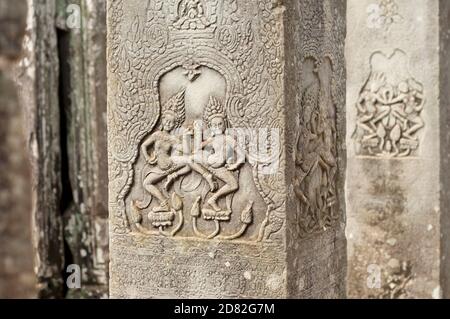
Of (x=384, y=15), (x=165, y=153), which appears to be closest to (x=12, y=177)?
(x=165, y=153)

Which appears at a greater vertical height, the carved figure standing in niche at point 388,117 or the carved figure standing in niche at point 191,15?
the carved figure standing in niche at point 191,15

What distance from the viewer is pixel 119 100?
3.35 metres

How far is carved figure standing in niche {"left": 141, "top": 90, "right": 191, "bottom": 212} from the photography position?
3.23m

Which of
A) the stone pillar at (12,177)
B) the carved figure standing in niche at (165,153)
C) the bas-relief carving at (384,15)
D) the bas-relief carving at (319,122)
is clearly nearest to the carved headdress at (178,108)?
the carved figure standing in niche at (165,153)

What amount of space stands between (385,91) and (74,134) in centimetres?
227

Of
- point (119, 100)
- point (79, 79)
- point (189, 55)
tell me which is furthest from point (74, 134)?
point (189, 55)

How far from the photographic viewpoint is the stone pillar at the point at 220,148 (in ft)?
9.93

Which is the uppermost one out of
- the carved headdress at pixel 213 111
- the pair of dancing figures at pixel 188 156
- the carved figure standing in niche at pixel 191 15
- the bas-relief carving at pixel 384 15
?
the bas-relief carving at pixel 384 15

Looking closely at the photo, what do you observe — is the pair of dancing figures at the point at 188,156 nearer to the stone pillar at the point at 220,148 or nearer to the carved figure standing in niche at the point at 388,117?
the stone pillar at the point at 220,148

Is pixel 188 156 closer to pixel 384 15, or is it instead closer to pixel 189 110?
pixel 189 110

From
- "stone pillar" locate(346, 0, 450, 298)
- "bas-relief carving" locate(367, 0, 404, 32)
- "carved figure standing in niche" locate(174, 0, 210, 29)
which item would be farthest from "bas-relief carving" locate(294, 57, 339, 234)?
"bas-relief carving" locate(367, 0, 404, 32)

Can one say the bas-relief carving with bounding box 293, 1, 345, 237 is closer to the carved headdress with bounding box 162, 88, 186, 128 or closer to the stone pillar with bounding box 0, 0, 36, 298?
the carved headdress with bounding box 162, 88, 186, 128

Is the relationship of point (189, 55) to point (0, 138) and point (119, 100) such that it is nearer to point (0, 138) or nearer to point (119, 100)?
point (119, 100)

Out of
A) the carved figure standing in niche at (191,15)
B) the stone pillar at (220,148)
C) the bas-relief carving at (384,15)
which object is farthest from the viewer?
the bas-relief carving at (384,15)
